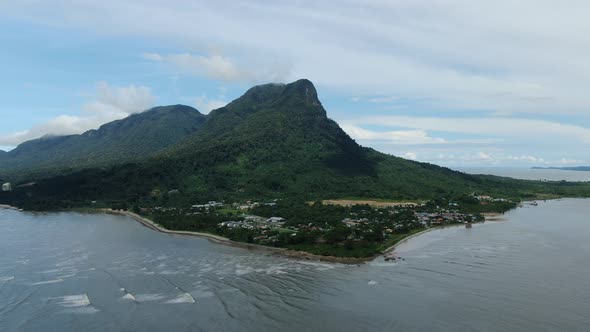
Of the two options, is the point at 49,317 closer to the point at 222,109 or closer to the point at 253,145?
the point at 253,145

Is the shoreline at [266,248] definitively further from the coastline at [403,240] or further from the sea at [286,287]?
the coastline at [403,240]

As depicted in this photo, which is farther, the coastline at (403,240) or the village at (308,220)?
the village at (308,220)

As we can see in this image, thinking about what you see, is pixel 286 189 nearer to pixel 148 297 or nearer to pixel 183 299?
pixel 148 297

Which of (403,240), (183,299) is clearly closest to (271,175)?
(403,240)

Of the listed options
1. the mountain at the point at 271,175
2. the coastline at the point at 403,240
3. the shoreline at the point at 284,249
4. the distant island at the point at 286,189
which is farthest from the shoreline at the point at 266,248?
the mountain at the point at 271,175

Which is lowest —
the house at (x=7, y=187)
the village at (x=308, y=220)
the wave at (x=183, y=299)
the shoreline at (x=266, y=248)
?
the wave at (x=183, y=299)

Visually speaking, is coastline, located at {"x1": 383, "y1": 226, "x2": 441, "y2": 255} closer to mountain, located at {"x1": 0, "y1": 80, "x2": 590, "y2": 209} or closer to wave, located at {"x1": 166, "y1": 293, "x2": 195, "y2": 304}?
wave, located at {"x1": 166, "y1": 293, "x2": 195, "y2": 304}
